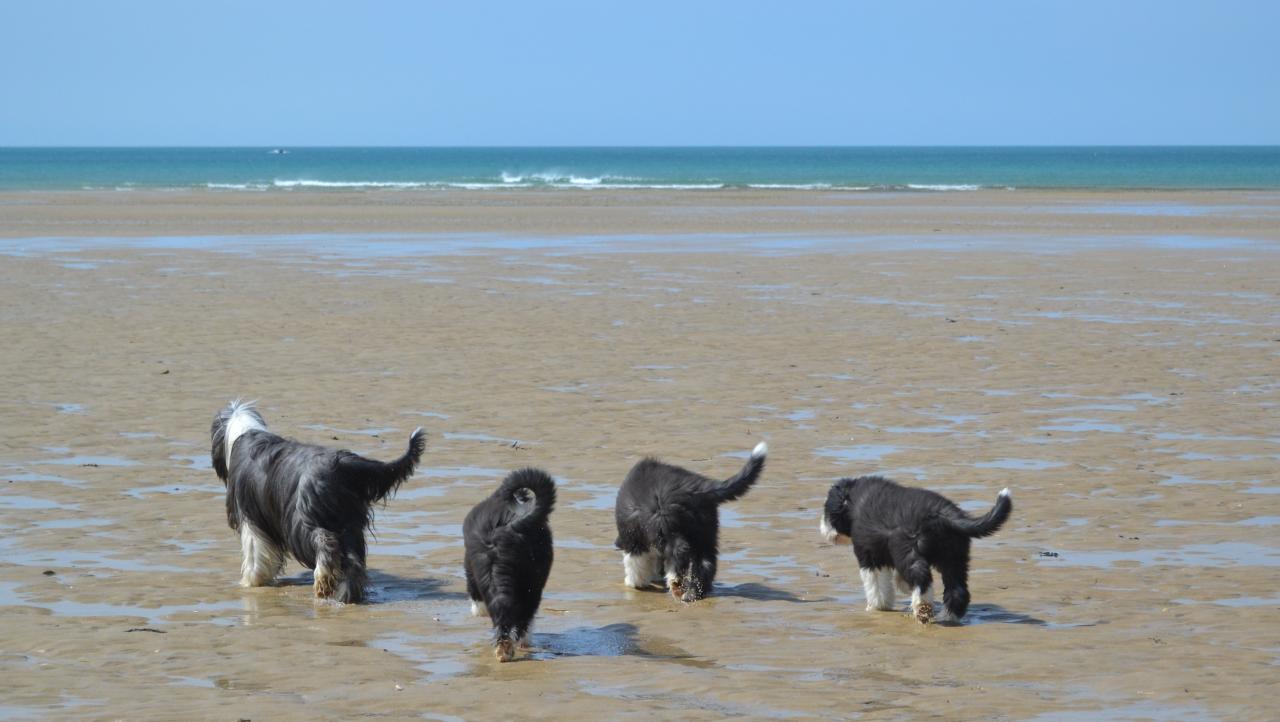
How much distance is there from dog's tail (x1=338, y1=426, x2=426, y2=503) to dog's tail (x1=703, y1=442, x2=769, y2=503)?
1.59m

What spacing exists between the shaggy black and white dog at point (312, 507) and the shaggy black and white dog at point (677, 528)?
4.18 feet

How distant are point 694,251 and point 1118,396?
1865cm

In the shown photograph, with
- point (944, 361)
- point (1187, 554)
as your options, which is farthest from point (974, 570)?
point (944, 361)

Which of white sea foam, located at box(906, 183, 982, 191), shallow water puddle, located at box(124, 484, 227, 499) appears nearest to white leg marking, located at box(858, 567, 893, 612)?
shallow water puddle, located at box(124, 484, 227, 499)

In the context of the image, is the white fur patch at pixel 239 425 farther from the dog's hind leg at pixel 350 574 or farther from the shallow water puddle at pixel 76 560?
the dog's hind leg at pixel 350 574

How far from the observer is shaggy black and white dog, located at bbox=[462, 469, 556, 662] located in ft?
23.2

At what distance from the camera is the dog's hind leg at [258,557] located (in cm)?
842

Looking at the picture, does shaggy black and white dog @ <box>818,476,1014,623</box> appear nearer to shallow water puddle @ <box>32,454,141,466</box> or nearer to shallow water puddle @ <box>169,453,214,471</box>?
shallow water puddle @ <box>169,453,214,471</box>

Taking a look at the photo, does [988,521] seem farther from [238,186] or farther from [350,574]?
[238,186]

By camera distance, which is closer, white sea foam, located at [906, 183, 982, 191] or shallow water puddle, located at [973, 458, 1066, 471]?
shallow water puddle, located at [973, 458, 1066, 471]

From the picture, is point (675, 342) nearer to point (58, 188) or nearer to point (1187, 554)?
point (1187, 554)

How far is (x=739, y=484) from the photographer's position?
8.39 meters

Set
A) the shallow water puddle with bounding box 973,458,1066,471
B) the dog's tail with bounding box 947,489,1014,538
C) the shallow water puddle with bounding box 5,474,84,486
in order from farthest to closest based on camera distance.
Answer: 1. the shallow water puddle with bounding box 973,458,1066,471
2. the shallow water puddle with bounding box 5,474,84,486
3. the dog's tail with bounding box 947,489,1014,538

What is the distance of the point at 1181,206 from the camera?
177 ft
